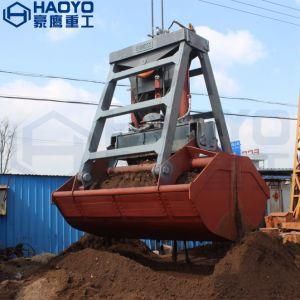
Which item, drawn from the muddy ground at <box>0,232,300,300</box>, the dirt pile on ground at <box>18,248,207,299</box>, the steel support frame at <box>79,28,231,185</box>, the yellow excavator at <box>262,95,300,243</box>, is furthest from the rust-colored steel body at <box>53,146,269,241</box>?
the yellow excavator at <box>262,95,300,243</box>

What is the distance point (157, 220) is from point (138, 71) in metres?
2.03

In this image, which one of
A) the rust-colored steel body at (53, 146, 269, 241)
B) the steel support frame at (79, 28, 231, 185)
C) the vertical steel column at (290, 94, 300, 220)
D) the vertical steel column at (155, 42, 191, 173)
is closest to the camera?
the rust-colored steel body at (53, 146, 269, 241)

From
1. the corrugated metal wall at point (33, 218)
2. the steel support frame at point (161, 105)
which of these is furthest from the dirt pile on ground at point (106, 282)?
the corrugated metal wall at point (33, 218)

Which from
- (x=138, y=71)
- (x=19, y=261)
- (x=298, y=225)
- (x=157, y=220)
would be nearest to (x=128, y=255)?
(x=157, y=220)

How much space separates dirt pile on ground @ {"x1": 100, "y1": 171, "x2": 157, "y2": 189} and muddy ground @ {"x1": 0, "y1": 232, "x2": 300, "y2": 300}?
0.84 meters

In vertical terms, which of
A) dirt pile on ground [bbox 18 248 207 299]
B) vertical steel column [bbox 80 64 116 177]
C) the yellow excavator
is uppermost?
vertical steel column [bbox 80 64 116 177]

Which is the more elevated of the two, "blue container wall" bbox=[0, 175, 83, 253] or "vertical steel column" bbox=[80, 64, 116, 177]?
"vertical steel column" bbox=[80, 64, 116, 177]

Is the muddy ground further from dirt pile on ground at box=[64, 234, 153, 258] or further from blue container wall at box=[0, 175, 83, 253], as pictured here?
blue container wall at box=[0, 175, 83, 253]

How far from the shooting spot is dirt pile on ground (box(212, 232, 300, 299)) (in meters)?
4.93

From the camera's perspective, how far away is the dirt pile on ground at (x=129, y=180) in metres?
5.62

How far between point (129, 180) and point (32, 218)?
25.3ft

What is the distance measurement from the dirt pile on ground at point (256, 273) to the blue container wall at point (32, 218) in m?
8.52

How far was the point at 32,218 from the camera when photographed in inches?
508

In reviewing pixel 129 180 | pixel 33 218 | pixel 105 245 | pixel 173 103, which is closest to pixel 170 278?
pixel 129 180
